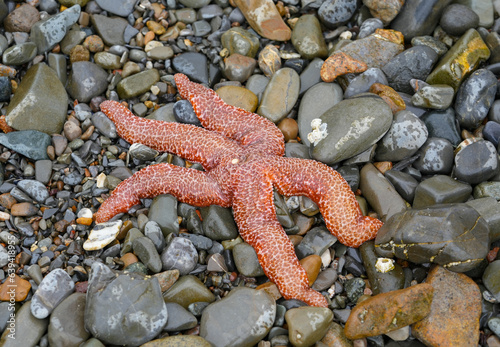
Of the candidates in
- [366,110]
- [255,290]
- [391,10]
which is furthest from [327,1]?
[255,290]

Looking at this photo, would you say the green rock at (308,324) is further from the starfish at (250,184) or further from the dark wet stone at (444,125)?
the dark wet stone at (444,125)

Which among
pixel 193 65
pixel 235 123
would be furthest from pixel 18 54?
pixel 235 123

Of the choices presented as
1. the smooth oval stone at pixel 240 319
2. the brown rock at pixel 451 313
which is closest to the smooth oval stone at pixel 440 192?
the brown rock at pixel 451 313

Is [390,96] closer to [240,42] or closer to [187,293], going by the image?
[240,42]

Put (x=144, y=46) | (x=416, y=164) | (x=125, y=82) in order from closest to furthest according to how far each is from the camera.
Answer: (x=416, y=164) → (x=125, y=82) → (x=144, y=46)

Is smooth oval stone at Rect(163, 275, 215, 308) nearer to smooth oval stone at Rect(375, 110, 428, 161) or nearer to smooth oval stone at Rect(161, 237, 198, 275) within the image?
smooth oval stone at Rect(161, 237, 198, 275)

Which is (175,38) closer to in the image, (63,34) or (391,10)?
(63,34)
